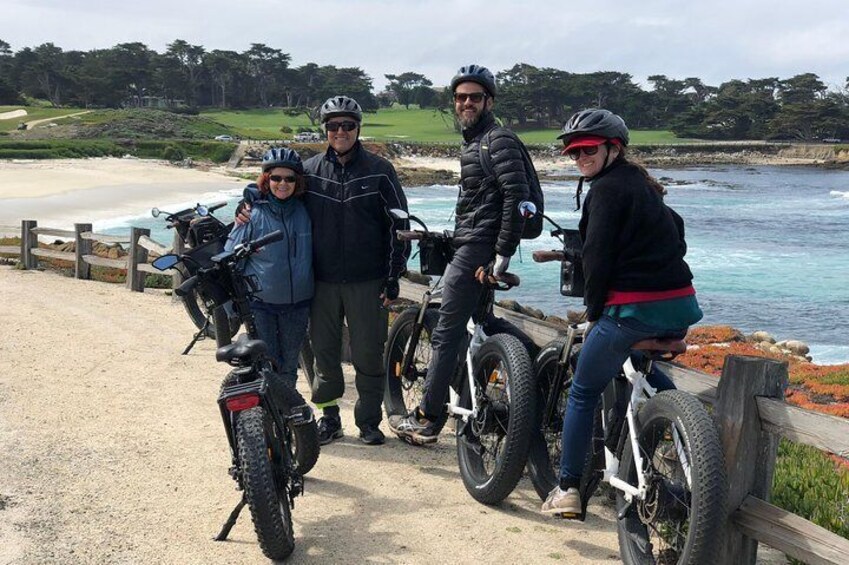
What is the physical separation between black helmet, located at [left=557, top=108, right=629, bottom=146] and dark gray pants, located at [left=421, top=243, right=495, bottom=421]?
143 centimetres

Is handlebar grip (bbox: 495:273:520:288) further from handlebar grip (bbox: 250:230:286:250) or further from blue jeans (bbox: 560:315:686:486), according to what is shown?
handlebar grip (bbox: 250:230:286:250)

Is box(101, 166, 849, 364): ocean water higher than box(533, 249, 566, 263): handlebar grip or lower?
lower

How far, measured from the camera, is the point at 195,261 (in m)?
5.41

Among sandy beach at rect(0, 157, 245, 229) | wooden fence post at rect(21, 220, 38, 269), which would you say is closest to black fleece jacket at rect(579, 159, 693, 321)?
wooden fence post at rect(21, 220, 38, 269)

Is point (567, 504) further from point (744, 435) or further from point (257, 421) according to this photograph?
point (257, 421)

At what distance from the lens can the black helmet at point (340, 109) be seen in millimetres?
5945

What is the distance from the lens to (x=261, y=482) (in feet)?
13.8

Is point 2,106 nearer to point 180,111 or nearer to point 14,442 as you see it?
point 180,111

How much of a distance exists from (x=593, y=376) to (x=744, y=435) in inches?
29.2

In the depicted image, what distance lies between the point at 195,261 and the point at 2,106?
119805 millimetres

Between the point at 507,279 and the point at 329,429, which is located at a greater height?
the point at 507,279

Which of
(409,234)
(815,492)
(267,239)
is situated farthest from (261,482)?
(815,492)

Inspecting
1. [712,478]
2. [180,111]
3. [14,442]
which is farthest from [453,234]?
[180,111]

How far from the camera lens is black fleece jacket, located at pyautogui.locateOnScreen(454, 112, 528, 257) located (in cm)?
525
